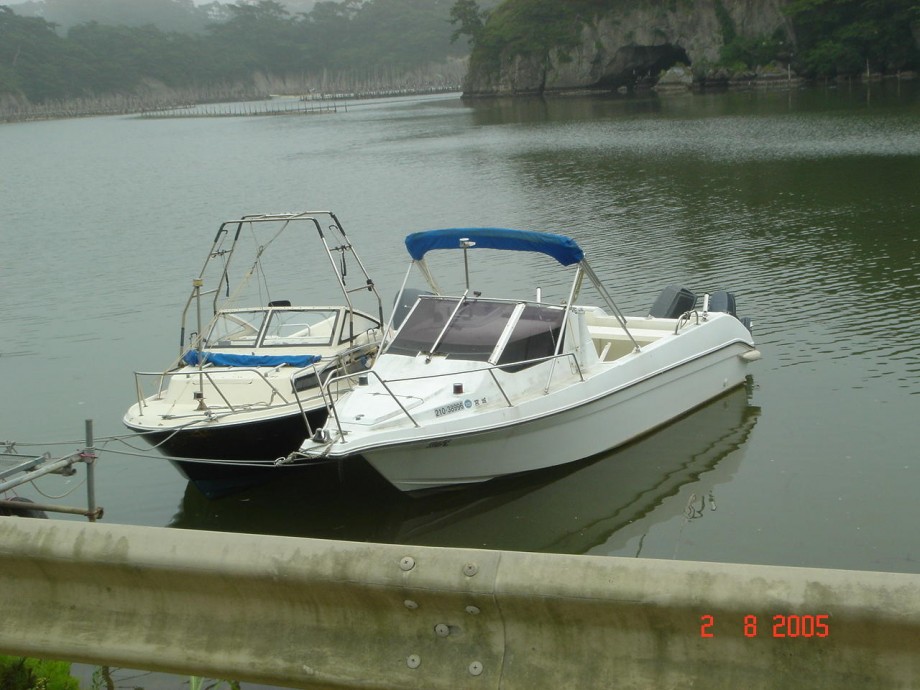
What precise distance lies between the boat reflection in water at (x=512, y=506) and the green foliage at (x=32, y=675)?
505 centimetres

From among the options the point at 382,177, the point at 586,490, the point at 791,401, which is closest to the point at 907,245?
the point at 791,401

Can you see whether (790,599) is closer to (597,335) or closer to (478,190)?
(597,335)

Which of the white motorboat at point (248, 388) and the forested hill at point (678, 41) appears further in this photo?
the forested hill at point (678, 41)

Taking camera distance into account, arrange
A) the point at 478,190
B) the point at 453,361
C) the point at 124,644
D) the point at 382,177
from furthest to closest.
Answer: the point at 382,177, the point at 478,190, the point at 453,361, the point at 124,644

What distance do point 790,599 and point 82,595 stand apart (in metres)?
3.12

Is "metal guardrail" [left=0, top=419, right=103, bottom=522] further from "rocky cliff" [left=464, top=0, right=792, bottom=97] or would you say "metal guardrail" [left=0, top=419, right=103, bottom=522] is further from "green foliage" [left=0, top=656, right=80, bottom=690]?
"rocky cliff" [left=464, top=0, right=792, bottom=97]

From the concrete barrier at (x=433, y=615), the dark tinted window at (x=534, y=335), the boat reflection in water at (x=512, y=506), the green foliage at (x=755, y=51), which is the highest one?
the green foliage at (x=755, y=51)

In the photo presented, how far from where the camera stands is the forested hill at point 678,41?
8494cm

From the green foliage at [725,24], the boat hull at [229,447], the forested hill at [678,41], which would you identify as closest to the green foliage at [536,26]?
the forested hill at [678,41]

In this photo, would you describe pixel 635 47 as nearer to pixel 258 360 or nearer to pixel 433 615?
pixel 258 360

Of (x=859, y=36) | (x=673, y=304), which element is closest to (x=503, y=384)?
(x=673, y=304)

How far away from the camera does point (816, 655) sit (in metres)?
4.01

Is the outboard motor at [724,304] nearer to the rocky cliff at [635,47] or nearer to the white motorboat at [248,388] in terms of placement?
the white motorboat at [248,388]

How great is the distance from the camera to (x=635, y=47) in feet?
340
